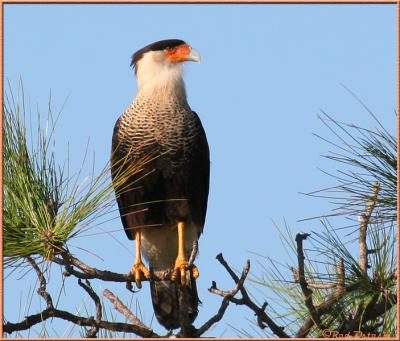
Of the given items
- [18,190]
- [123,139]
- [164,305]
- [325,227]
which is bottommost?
[164,305]

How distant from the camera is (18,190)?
3533 mm

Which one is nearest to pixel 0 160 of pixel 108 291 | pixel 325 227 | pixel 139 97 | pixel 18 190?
pixel 18 190

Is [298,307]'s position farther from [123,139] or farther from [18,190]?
[123,139]

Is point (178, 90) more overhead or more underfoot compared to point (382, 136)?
more overhead

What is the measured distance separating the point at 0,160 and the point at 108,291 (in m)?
0.82

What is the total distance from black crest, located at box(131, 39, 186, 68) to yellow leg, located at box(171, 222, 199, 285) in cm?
116

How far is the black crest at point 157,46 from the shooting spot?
540cm

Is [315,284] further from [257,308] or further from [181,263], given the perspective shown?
[181,263]

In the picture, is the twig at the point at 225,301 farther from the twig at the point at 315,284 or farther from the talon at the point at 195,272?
the talon at the point at 195,272

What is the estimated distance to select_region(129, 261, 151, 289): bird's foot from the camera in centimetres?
470

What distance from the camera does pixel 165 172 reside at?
4840mm

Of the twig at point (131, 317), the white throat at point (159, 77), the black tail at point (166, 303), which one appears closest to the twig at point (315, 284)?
the twig at point (131, 317)

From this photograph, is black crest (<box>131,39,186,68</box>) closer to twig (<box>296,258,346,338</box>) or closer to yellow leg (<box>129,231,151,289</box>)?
yellow leg (<box>129,231,151,289</box>)

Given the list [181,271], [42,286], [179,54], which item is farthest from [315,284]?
[179,54]
